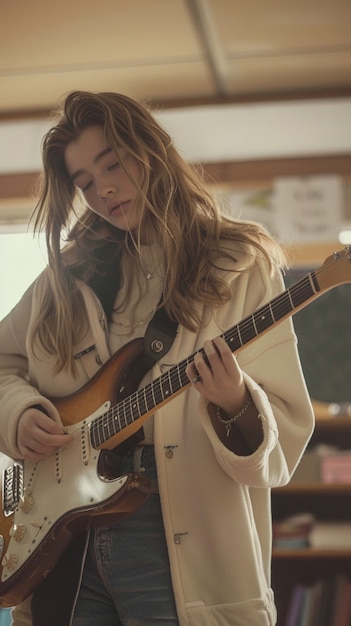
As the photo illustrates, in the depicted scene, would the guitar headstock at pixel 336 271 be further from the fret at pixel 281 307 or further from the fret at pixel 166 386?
the fret at pixel 166 386

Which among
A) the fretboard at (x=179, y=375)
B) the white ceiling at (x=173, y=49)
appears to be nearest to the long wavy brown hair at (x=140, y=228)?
the fretboard at (x=179, y=375)

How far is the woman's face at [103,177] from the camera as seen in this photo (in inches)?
57.4

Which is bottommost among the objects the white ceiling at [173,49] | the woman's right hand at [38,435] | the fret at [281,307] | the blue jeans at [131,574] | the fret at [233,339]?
the blue jeans at [131,574]

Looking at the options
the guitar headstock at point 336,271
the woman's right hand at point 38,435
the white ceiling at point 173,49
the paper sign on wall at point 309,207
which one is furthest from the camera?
the paper sign on wall at point 309,207

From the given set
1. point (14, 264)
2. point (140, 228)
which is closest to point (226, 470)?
point (140, 228)

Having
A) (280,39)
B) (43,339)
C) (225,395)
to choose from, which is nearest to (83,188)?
(43,339)

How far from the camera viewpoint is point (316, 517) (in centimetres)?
346

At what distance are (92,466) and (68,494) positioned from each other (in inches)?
2.2

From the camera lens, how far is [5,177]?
3742 mm

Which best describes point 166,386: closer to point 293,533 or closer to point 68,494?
point 68,494

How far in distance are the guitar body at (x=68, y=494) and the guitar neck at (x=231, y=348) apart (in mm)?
24

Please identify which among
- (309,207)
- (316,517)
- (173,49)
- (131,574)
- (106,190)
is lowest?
(131,574)

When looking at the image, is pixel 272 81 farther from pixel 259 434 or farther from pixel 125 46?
pixel 259 434

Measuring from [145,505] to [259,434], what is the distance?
0.67ft
